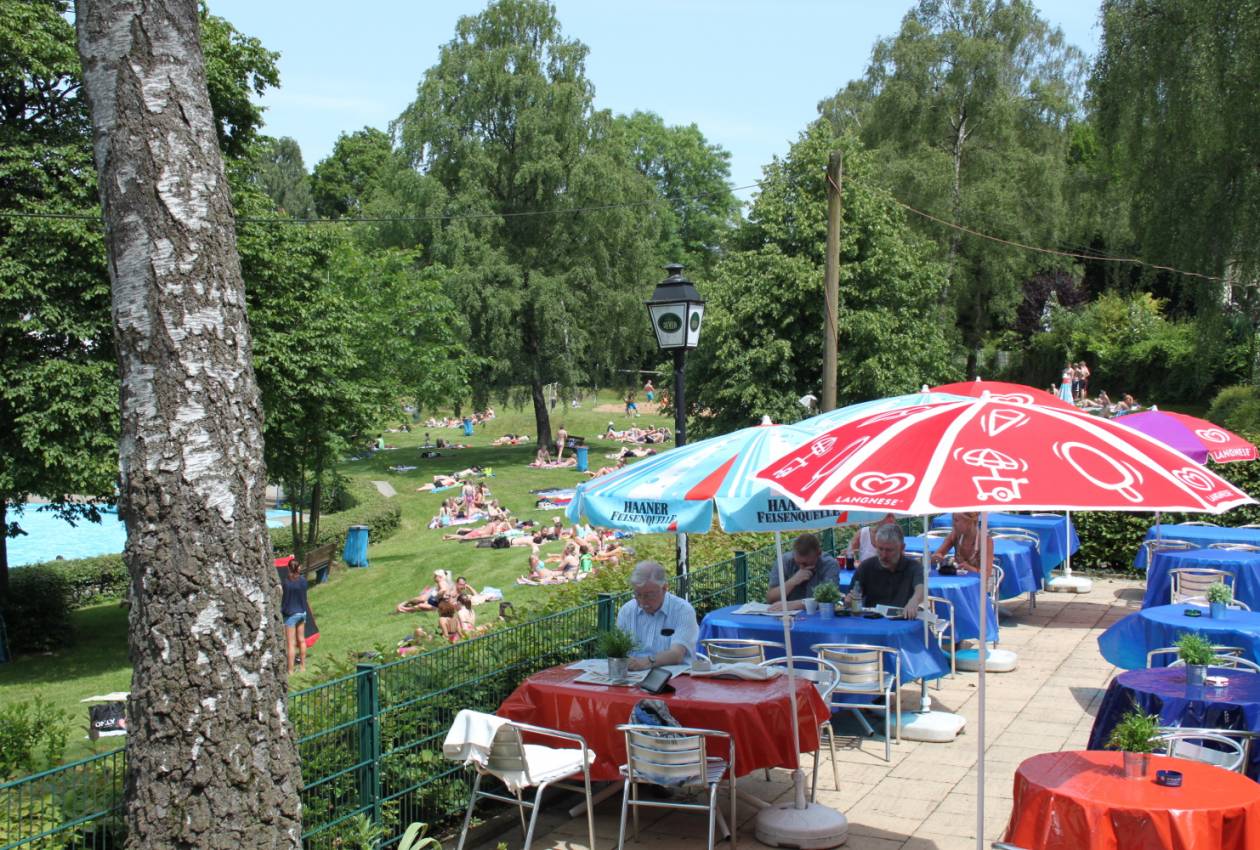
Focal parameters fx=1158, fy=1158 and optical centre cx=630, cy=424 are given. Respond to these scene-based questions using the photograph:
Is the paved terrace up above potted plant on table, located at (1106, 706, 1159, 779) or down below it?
below

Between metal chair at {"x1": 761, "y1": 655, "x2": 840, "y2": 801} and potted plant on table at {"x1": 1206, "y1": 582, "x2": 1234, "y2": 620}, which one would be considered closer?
metal chair at {"x1": 761, "y1": 655, "x2": 840, "y2": 801}

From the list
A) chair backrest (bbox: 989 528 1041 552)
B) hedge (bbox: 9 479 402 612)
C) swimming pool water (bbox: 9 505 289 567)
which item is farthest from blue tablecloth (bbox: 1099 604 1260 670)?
swimming pool water (bbox: 9 505 289 567)

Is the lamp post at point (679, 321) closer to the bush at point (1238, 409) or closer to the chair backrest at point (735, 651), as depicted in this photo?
the chair backrest at point (735, 651)

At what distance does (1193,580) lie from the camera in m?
11.2

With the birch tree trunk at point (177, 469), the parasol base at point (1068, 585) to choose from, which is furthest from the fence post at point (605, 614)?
the parasol base at point (1068, 585)

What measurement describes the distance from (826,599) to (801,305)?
21.6 meters

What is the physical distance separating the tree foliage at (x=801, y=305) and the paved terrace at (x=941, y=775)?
18214mm

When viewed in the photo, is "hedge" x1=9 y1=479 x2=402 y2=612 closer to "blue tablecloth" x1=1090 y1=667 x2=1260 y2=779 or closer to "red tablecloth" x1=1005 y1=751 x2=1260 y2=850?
"blue tablecloth" x1=1090 y1=667 x2=1260 y2=779

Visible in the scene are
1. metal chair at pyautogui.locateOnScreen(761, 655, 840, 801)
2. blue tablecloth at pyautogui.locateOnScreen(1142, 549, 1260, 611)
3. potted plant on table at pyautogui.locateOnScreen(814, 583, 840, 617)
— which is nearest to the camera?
metal chair at pyautogui.locateOnScreen(761, 655, 840, 801)

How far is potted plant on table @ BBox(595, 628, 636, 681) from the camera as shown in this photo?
7.43 m

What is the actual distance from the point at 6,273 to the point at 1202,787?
18383 mm

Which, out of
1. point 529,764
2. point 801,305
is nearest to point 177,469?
point 529,764

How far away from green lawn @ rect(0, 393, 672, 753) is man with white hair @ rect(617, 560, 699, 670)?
142 centimetres

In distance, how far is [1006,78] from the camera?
43250 millimetres
